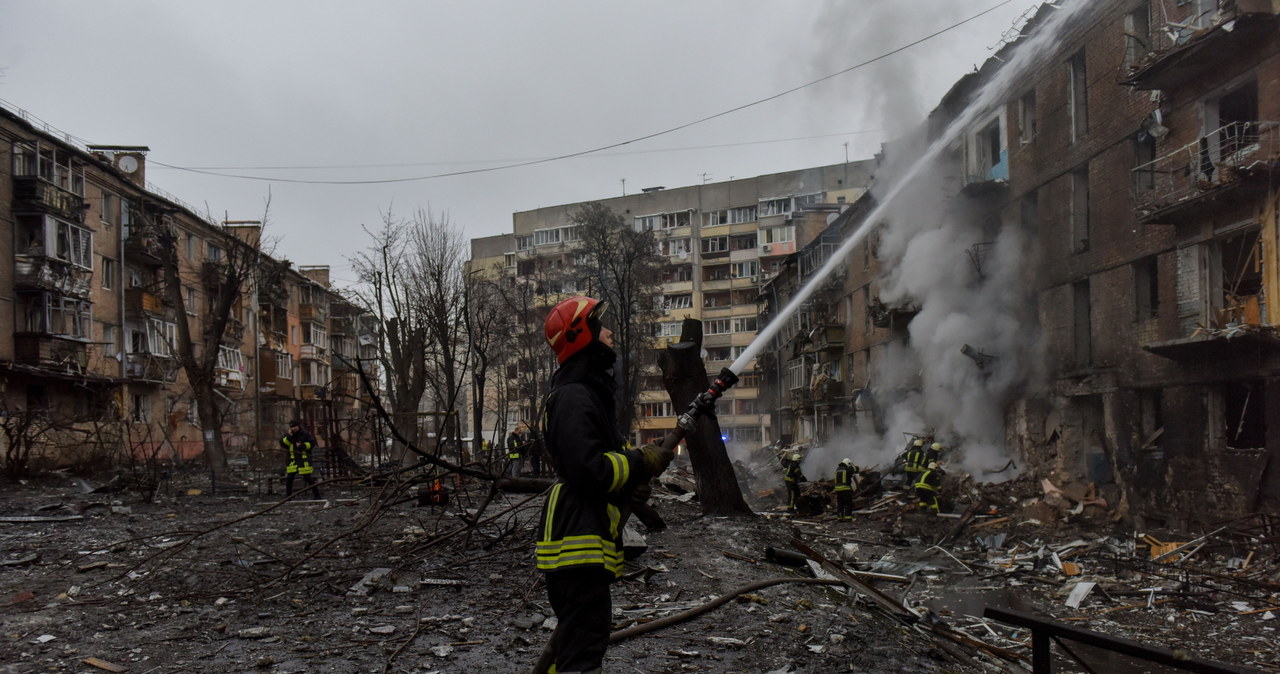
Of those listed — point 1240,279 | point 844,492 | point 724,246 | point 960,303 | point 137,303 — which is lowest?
point 844,492

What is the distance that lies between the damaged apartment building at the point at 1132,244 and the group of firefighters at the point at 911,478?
3.71 metres

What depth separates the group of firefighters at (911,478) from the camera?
16.5m

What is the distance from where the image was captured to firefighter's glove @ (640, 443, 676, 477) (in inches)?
157

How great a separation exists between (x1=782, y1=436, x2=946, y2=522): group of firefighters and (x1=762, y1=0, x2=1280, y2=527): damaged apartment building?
3711mm

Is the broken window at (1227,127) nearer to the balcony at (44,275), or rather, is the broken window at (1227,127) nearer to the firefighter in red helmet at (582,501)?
the firefighter in red helmet at (582,501)

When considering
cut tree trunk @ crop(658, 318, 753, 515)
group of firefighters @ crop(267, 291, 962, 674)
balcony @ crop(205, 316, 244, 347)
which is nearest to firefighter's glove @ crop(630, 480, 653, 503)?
group of firefighters @ crop(267, 291, 962, 674)

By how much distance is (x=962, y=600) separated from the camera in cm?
1085

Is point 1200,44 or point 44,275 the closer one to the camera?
point 1200,44

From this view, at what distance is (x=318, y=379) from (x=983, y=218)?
45751 mm

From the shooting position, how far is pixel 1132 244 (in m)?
17.5

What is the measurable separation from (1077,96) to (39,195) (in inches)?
1215

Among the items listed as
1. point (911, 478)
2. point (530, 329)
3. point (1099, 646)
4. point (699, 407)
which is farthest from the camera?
point (530, 329)

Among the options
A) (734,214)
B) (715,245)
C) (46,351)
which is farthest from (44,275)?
(734,214)

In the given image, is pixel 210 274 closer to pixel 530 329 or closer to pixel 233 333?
pixel 233 333
